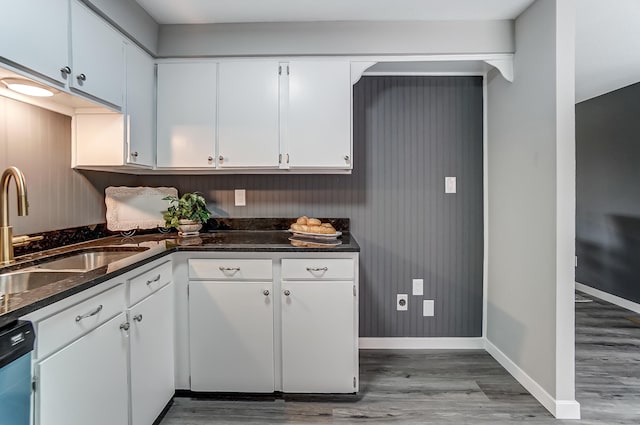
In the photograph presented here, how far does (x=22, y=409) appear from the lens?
3.20ft

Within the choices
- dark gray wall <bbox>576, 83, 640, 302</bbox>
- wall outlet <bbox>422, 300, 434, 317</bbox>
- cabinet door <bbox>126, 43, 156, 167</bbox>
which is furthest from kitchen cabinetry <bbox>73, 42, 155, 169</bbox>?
dark gray wall <bbox>576, 83, 640, 302</bbox>

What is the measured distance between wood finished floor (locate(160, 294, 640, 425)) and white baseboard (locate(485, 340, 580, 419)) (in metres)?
0.03

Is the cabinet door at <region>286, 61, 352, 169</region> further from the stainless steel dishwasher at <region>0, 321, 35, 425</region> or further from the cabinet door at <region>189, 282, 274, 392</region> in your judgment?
the stainless steel dishwasher at <region>0, 321, 35, 425</region>

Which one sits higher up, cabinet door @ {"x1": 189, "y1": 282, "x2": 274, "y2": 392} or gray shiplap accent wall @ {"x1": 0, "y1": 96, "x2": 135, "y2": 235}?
gray shiplap accent wall @ {"x1": 0, "y1": 96, "x2": 135, "y2": 235}

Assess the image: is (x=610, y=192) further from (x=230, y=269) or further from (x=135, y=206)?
(x=135, y=206)

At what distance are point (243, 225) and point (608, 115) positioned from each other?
14.1ft

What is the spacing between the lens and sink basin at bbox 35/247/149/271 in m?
1.67

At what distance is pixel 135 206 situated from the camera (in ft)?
8.23

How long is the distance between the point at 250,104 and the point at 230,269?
108cm

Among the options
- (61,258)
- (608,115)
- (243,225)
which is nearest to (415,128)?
(243,225)

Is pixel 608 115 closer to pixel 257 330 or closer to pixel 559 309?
pixel 559 309

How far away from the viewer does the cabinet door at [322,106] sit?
2.33 m

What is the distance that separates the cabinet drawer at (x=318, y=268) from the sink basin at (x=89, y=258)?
0.80 meters

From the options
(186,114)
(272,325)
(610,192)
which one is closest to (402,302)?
(272,325)
